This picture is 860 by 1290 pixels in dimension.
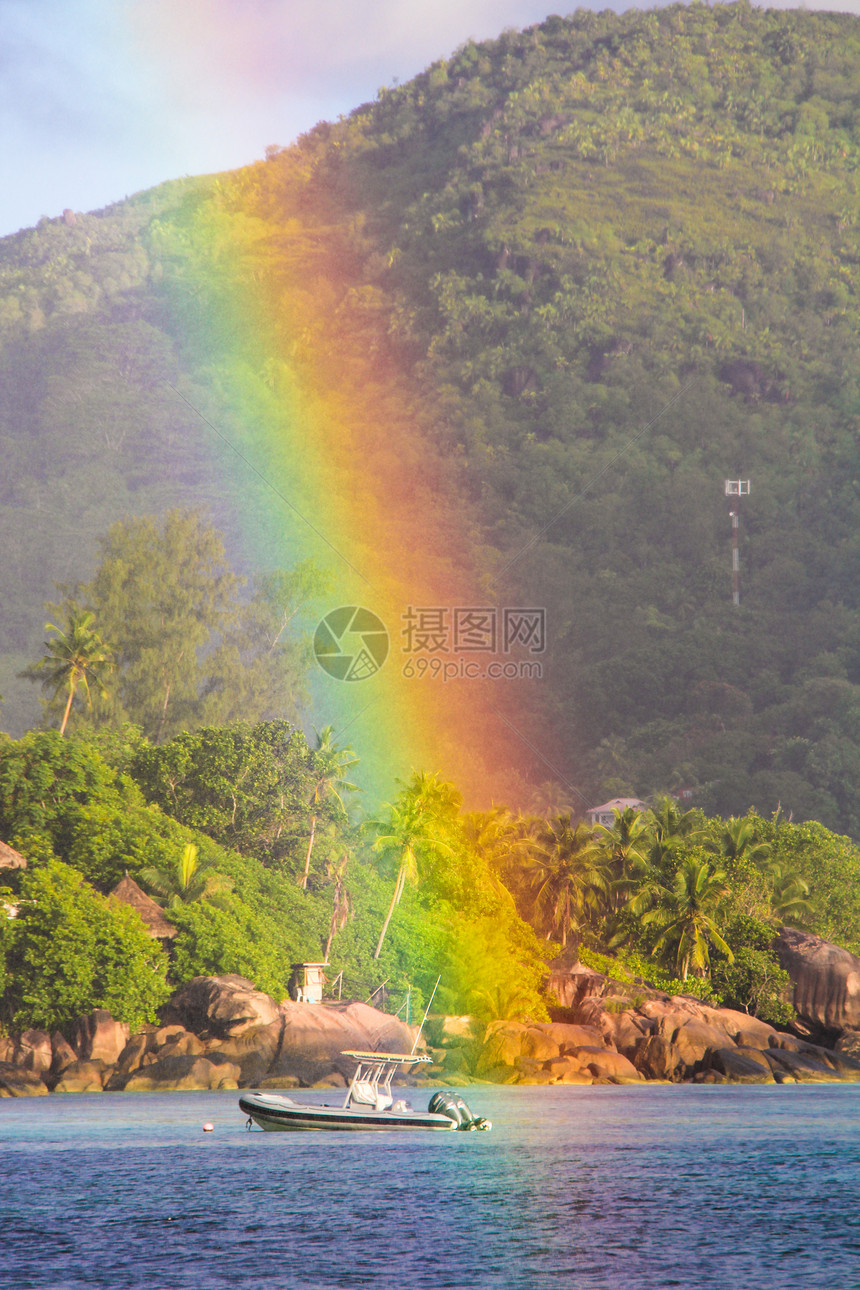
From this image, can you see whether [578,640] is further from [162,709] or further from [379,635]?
[162,709]

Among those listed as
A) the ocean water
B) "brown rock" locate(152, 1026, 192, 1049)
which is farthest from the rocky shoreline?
the ocean water

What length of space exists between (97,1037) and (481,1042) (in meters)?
22.2

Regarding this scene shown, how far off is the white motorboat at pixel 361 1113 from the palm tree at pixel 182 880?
17574 mm

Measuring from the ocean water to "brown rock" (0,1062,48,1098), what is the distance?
1.98 m

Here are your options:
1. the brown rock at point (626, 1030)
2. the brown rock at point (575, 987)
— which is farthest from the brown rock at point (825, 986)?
the brown rock at point (575, 987)

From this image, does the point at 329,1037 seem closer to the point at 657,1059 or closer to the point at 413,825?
the point at 413,825

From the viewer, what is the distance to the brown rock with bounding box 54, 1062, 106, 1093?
193ft

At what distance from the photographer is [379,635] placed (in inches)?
5536

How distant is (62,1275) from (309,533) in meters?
135

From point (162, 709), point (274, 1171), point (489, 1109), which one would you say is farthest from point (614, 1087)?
point (162, 709)

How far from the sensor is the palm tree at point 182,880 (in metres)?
65.0

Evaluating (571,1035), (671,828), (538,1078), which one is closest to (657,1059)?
(571,1035)

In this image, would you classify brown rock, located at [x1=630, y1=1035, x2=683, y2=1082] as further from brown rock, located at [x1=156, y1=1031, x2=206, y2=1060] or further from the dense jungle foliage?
brown rock, located at [x1=156, y1=1031, x2=206, y2=1060]

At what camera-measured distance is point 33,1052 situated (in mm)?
58938
